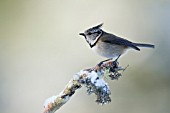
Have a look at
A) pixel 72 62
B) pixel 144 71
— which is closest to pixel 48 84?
pixel 72 62

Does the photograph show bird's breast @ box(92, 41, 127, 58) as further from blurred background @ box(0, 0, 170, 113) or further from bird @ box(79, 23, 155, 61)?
blurred background @ box(0, 0, 170, 113)

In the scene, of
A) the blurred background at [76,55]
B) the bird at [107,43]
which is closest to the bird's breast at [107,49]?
the bird at [107,43]

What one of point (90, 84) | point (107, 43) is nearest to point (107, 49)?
point (107, 43)

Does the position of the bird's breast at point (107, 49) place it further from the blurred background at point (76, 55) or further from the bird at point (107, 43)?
the blurred background at point (76, 55)

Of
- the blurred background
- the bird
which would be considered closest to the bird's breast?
the bird

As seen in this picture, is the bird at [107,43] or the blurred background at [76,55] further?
the blurred background at [76,55]
